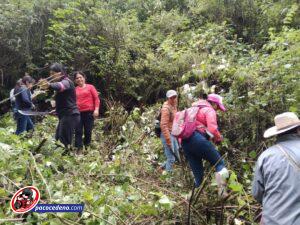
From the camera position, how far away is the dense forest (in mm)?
4227

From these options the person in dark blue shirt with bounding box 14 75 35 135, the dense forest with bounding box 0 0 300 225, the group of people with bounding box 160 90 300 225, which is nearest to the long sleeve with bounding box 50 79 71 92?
the dense forest with bounding box 0 0 300 225

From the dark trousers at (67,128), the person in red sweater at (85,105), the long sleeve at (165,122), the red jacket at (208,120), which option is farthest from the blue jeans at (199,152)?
the person in red sweater at (85,105)

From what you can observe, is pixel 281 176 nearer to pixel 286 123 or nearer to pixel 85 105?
pixel 286 123

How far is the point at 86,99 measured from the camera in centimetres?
752

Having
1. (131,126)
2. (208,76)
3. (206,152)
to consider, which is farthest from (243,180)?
(131,126)

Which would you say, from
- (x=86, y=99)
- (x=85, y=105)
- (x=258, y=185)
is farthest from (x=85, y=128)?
(x=258, y=185)

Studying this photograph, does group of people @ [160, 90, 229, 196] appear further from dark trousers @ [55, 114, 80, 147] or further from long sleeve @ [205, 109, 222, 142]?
dark trousers @ [55, 114, 80, 147]

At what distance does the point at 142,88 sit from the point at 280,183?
857 centimetres

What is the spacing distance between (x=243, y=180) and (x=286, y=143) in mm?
3084

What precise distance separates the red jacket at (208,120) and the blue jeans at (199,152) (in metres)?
0.12

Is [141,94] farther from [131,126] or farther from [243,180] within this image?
[243,180]

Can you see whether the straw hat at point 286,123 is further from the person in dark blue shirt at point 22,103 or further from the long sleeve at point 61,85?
the person in dark blue shirt at point 22,103

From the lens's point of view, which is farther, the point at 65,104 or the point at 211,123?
the point at 65,104

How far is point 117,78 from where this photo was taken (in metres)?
11.4
